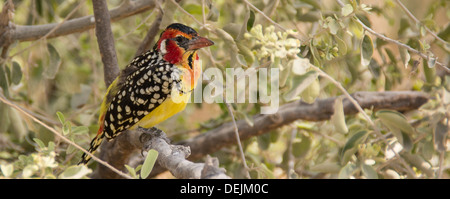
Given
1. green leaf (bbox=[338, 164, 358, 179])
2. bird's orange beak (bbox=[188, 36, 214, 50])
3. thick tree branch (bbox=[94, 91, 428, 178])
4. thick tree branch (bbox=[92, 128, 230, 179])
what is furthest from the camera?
thick tree branch (bbox=[94, 91, 428, 178])

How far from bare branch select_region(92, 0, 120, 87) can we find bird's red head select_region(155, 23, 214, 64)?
0.86 feet

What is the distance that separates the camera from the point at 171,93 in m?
2.25

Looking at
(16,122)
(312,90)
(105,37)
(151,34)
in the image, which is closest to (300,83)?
(312,90)

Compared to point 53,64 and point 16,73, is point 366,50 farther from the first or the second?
point 16,73

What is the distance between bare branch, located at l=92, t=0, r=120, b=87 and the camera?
2.38 meters

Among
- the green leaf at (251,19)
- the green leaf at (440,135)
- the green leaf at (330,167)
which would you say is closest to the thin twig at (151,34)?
the green leaf at (251,19)

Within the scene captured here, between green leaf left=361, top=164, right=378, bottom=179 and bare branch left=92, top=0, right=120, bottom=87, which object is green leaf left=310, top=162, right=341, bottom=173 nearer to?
green leaf left=361, top=164, right=378, bottom=179

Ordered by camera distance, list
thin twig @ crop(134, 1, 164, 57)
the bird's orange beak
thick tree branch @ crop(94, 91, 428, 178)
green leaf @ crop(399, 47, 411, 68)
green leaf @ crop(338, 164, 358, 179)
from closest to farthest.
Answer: green leaf @ crop(338, 164, 358, 179), green leaf @ crop(399, 47, 411, 68), the bird's orange beak, thin twig @ crop(134, 1, 164, 57), thick tree branch @ crop(94, 91, 428, 178)

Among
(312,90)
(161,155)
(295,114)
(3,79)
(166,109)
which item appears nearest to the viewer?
(312,90)

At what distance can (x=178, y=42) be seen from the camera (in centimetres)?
230

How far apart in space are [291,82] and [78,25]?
153 cm

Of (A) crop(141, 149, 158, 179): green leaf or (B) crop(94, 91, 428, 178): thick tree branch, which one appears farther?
(B) crop(94, 91, 428, 178): thick tree branch
